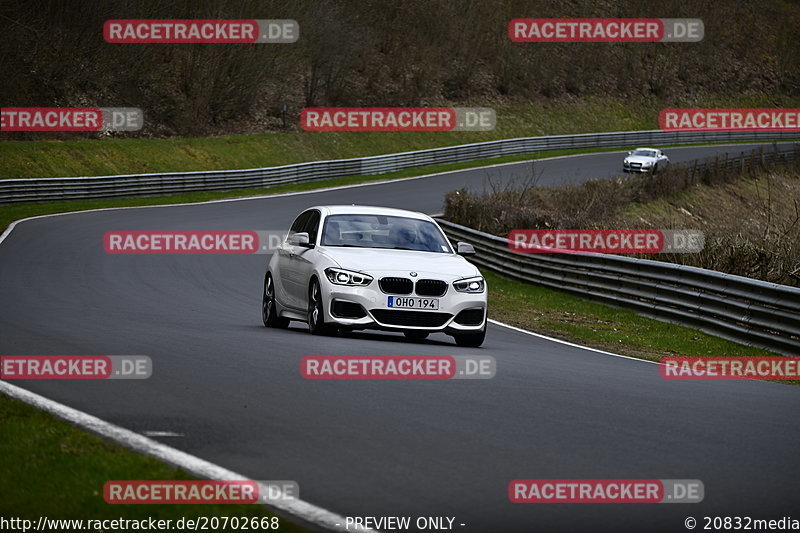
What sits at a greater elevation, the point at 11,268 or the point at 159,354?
the point at 159,354

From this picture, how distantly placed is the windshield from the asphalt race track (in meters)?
1.17

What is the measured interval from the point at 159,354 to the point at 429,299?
3407 millimetres

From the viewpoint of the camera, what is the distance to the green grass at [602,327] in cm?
1631

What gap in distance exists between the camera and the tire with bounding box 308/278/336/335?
13.1 m

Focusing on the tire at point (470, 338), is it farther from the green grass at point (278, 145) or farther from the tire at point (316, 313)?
the green grass at point (278, 145)

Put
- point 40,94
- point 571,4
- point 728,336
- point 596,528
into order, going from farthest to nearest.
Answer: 1. point 571,4
2. point 40,94
3. point 728,336
4. point 596,528

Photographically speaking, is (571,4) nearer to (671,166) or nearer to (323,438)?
(671,166)

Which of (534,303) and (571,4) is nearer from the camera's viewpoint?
(534,303)

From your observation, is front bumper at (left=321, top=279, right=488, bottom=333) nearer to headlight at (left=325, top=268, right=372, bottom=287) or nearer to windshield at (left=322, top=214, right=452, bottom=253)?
headlight at (left=325, top=268, right=372, bottom=287)

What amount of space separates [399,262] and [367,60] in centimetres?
6025

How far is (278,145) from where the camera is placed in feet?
178

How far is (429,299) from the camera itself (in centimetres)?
1300

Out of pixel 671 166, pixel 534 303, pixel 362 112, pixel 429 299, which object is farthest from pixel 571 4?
pixel 429 299

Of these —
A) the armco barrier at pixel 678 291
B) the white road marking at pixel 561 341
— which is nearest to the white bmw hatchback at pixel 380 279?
the white road marking at pixel 561 341
